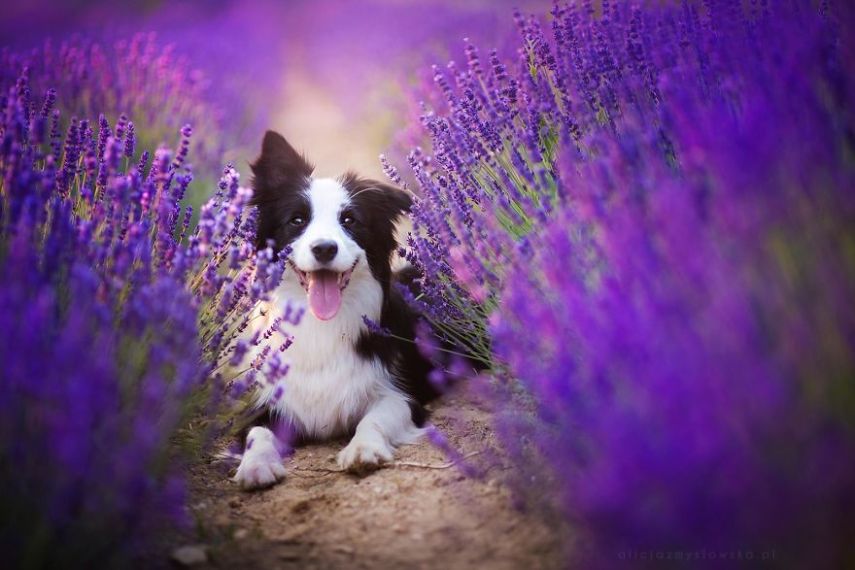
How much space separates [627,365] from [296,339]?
1.81 m

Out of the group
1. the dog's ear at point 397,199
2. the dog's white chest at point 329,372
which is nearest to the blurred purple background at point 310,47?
the dog's ear at point 397,199

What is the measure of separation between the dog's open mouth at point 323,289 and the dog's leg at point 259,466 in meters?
0.54

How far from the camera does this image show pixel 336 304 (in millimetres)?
2768

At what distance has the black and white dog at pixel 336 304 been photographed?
2736 mm

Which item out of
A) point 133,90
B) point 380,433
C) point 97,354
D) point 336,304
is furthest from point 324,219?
point 133,90

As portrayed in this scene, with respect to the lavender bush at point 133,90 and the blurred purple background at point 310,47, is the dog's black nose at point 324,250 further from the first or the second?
the blurred purple background at point 310,47

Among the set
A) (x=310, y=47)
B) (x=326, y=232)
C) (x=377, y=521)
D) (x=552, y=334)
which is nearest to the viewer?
(x=552, y=334)

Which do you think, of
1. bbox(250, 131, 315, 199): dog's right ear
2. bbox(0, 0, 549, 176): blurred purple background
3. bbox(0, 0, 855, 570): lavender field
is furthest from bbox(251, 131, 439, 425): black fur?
bbox(0, 0, 549, 176): blurred purple background

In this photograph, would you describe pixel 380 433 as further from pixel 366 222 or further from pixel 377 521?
pixel 366 222

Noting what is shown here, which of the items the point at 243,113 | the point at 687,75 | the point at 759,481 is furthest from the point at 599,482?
the point at 243,113

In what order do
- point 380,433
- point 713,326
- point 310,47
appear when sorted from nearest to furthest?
point 713,326 < point 380,433 < point 310,47

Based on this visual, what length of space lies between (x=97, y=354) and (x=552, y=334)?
99cm

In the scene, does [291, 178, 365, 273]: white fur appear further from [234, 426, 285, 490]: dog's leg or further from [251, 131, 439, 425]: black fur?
[234, 426, 285, 490]: dog's leg

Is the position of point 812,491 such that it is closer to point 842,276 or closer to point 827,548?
point 827,548
